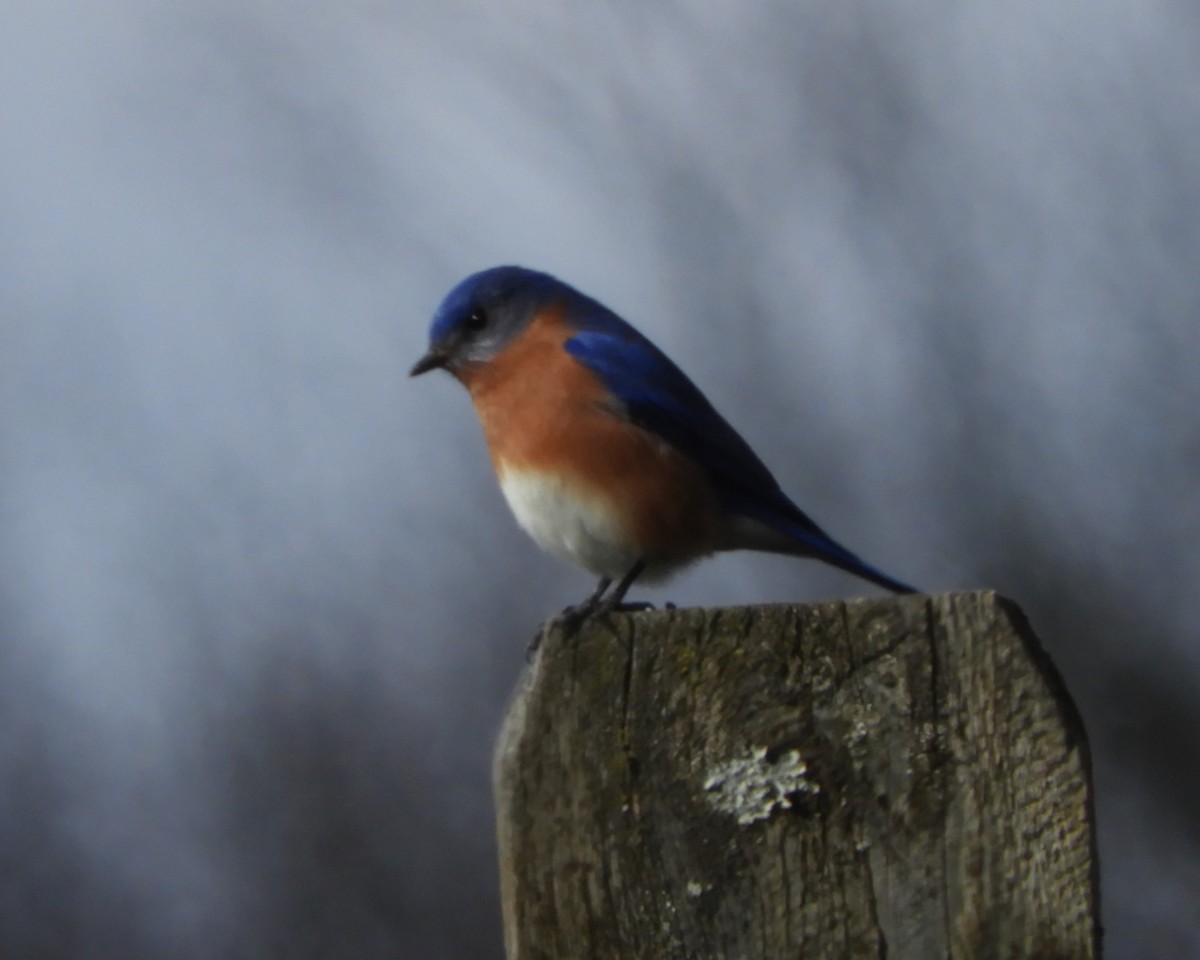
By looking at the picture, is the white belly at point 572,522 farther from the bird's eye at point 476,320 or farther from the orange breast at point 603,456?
the bird's eye at point 476,320

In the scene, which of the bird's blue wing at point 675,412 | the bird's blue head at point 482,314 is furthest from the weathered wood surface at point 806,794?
the bird's blue head at point 482,314

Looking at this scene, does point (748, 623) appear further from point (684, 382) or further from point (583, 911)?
point (684, 382)

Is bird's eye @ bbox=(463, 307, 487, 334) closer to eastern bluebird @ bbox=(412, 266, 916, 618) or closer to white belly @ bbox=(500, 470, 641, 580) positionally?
eastern bluebird @ bbox=(412, 266, 916, 618)

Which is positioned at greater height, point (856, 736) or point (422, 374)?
point (422, 374)

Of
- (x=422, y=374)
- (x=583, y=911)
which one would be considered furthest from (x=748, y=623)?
(x=422, y=374)

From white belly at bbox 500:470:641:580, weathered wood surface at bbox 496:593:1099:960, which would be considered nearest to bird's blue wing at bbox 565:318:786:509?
white belly at bbox 500:470:641:580

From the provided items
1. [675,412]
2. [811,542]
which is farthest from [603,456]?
[811,542]

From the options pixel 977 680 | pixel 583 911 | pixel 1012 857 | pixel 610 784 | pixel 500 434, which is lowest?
pixel 583 911
